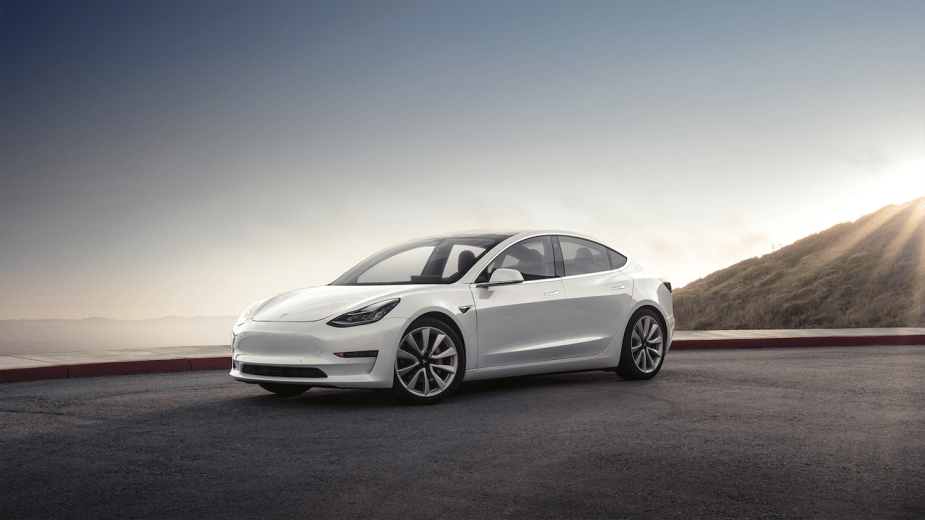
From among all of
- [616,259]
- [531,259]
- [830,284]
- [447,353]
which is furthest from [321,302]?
[830,284]

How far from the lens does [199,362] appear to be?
11055 millimetres

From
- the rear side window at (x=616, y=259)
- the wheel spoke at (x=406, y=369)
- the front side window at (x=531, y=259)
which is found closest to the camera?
the wheel spoke at (x=406, y=369)

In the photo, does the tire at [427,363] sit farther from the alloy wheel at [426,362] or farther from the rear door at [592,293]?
the rear door at [592,293]

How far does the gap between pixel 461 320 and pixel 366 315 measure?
2.91ft

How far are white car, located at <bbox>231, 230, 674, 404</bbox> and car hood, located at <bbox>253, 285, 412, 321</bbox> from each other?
0.6 inches

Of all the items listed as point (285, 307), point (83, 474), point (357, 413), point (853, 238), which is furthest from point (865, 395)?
point (853, 238)

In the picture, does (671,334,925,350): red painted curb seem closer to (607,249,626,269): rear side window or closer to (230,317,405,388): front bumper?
(607,249,626,269): rear side window

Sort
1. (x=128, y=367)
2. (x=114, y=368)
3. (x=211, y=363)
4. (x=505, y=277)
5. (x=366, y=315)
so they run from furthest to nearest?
(x=211, y=363) → (x=128, y=367) → (x=114, y=368) → (x=505, y=277) → (x=366, y=315)

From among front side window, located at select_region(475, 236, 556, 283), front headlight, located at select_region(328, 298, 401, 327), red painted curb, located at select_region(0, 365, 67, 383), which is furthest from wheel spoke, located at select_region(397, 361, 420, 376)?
red painted curb, located at select_region(0, 365, 67, 383)

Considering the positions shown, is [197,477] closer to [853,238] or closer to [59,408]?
[59,408]

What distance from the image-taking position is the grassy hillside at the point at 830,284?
107ft

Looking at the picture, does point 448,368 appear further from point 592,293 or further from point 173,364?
point 173,364

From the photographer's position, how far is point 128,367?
34.8ft

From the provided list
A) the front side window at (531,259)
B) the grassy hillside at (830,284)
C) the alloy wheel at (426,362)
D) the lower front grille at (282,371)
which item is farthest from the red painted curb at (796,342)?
the grassy hillside at (830,284)
